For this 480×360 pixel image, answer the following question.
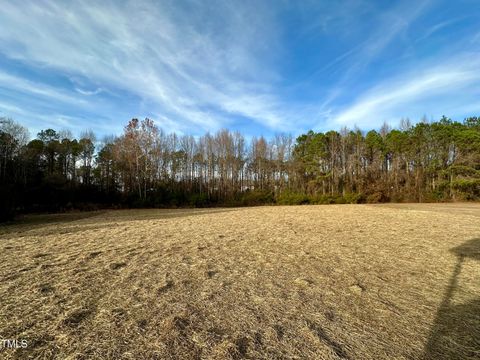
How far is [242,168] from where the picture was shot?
44.6 metres

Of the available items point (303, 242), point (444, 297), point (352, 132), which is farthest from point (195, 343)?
→ point (352, 132)

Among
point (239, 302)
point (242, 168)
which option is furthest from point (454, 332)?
point (242, 168)

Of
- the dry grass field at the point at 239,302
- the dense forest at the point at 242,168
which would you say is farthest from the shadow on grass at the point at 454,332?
the dense forest at the point at 242,168

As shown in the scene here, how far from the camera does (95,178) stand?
125ft

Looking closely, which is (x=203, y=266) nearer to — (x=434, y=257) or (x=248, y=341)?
(x=248, y=341)

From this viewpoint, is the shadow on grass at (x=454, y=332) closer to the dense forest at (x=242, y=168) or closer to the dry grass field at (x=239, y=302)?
the dry grass field at (x=239, y=302)

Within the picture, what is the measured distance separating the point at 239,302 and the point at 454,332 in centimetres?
255

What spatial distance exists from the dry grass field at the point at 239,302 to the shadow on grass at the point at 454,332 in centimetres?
2

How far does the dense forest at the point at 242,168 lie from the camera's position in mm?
29927

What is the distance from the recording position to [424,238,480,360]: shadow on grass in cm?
253

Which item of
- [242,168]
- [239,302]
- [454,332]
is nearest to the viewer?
[454,332]

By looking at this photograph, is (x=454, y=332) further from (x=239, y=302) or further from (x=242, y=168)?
(x=242, y=168)

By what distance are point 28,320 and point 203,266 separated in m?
2.80

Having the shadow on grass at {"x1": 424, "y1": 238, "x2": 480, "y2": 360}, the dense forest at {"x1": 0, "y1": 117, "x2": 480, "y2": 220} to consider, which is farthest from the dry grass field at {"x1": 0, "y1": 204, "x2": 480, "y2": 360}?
the dense forest at {"x1": 0, "y1": 117, "x2": 480, "y2": 220}
